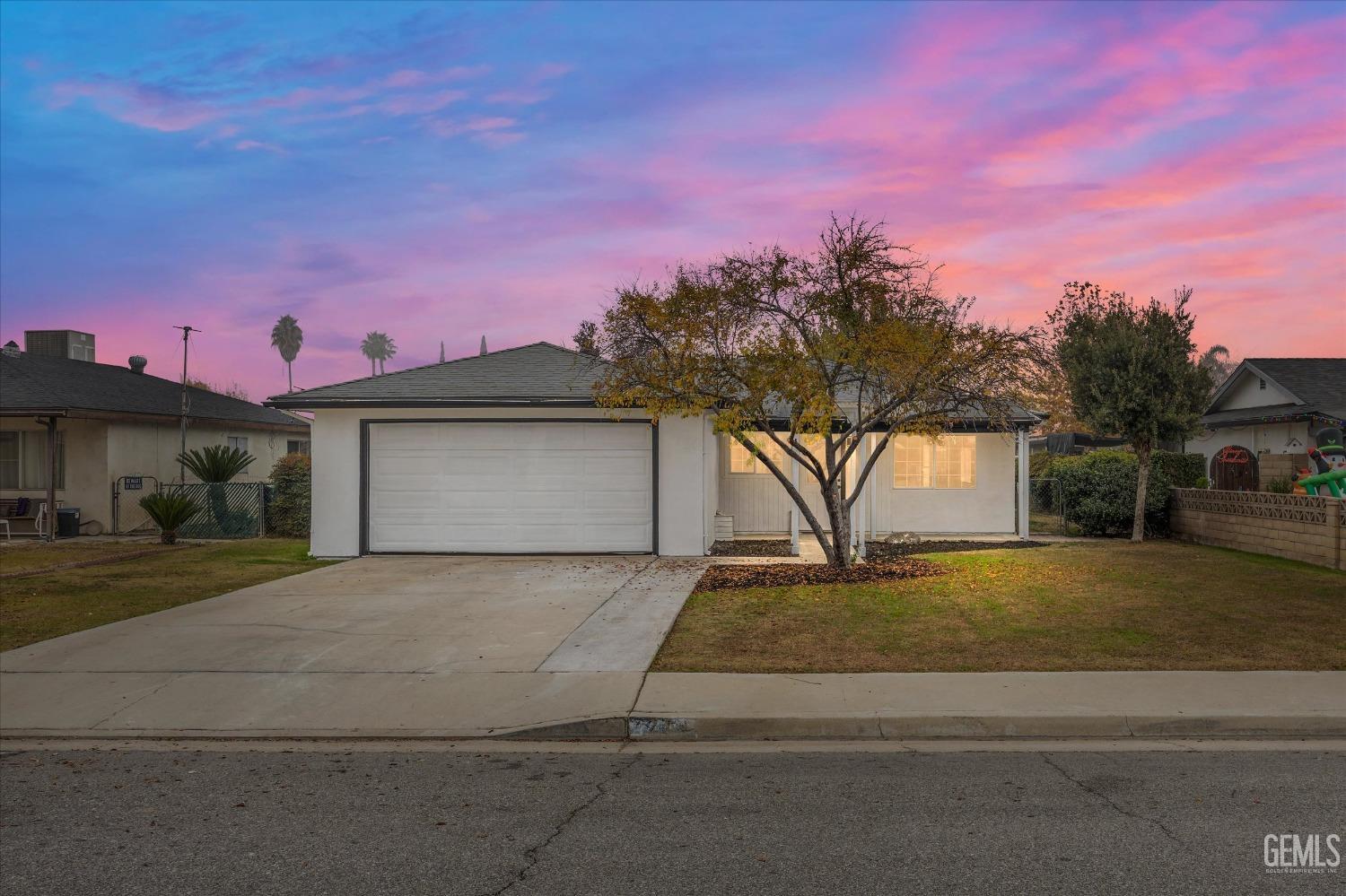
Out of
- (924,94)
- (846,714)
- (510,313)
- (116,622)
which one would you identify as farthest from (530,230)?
(846,714)

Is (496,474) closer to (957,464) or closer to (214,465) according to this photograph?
(214,465)

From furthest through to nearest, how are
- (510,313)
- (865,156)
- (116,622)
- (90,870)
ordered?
1. (510,313)
2. (865,156)
3. (116,622)
4. (90,870)

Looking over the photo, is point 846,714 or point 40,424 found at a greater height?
point 40,424

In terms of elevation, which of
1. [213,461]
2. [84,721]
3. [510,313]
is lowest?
[84,721]

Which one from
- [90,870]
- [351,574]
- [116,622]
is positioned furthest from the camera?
[351,574]

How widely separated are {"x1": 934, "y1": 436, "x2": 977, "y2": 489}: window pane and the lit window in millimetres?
3628

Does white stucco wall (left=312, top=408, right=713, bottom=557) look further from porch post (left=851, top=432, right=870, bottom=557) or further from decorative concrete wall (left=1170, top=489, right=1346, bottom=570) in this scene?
decorative concrete wall (left=1170, top=489, right=1346, bottom=570)

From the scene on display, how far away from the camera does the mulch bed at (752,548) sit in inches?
681

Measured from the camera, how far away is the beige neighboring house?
22.1 m

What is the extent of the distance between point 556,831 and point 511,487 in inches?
492

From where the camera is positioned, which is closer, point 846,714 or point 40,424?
point 846,714

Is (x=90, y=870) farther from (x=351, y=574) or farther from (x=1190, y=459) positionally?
(x=1190, y=459)

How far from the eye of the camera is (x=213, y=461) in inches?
904

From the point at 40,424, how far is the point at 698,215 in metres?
17.3
